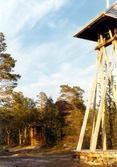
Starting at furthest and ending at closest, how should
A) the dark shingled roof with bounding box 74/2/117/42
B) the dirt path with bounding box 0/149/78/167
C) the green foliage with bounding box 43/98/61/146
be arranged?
1. the green foliage with bounding box 43/98/61/146
2. the dirt path with bounding box 0/149/78/167
3. the dark shingled roof with bounding box 74/2/117/42

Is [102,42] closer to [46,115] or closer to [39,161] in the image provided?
[39,161]

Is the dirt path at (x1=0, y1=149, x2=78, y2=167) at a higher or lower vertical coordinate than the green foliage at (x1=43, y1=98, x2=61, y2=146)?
lower

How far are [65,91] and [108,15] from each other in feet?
104

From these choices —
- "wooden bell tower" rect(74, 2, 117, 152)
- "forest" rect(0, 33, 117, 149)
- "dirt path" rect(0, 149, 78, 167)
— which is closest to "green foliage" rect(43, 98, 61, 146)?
"forest" rect(0, 33, 117, 149)

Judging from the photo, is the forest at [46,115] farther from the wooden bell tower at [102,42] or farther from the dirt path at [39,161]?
the wooden bell tower at [102,42]

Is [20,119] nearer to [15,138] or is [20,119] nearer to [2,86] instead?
[15,138]

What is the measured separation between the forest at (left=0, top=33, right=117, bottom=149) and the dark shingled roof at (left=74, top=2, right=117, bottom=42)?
5644mm

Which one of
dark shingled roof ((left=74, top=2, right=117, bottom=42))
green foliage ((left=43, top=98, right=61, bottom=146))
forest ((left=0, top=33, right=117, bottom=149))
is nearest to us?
dark shingled roof ((left=74, top=2, right=117, bottom=42))

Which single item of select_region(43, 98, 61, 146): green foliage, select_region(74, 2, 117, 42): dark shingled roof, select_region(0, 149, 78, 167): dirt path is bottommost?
select_region(0, 149, 78, 167): dirt path

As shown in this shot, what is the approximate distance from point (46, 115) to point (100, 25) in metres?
19.4

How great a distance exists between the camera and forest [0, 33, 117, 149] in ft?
62.9

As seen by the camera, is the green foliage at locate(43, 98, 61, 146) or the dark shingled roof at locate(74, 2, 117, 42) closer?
the dark shingled roof at locate(74, 2, 117, 42)

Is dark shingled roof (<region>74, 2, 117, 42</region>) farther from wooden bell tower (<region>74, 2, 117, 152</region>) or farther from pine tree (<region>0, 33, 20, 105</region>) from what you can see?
pine tree (<region>0, 33, 20, 105</region>)

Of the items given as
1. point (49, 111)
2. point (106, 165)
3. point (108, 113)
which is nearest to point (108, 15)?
point (106, 165)
